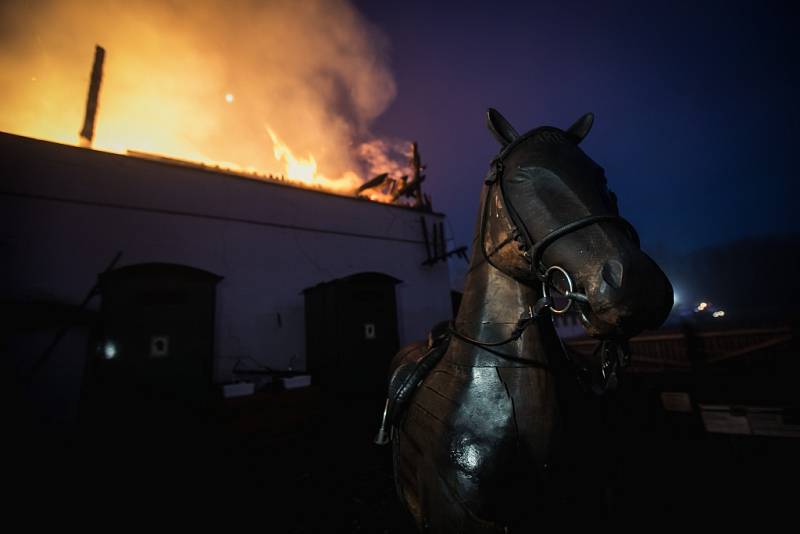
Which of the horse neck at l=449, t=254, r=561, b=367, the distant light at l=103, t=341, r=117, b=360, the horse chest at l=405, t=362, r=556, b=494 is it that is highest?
the distant light at l=103, t=341, r=117, b=360

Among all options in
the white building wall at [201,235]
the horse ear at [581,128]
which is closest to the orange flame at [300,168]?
the white building wall at [201,235]

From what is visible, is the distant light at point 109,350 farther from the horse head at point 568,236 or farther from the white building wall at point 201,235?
the horse head at point 568,236

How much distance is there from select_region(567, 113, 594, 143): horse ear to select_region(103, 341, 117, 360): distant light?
776 centimetres

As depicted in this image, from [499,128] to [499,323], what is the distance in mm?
1102

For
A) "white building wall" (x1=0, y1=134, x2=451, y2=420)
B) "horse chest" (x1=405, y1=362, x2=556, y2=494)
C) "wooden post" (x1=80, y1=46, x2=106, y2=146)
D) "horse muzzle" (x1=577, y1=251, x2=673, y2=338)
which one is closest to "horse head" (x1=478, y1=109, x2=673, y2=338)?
"horse muzzle" (x1=577, y1=251, x2=673, y2=338)

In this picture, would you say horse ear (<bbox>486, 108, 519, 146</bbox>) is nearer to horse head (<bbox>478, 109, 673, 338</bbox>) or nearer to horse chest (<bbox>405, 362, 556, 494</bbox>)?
horse head (<bbox>478, 109, 673, 338</bbox>)

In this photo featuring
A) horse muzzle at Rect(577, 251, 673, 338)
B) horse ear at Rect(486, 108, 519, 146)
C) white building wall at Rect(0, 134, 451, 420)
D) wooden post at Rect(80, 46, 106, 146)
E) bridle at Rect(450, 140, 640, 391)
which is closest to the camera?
horse muzzle at Rect(577, 251, 673, 338)

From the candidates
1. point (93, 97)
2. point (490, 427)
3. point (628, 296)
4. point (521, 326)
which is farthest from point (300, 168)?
point (628, 296)

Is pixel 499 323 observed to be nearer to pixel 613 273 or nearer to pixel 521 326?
pixel 521 326

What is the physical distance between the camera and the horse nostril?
1.01 m

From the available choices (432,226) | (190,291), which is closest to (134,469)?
(190,291)

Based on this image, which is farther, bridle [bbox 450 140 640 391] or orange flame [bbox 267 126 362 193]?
orange flame [bbox 267 126 362 193]

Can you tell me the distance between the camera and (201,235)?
7.85 meters

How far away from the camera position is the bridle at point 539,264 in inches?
45.3
